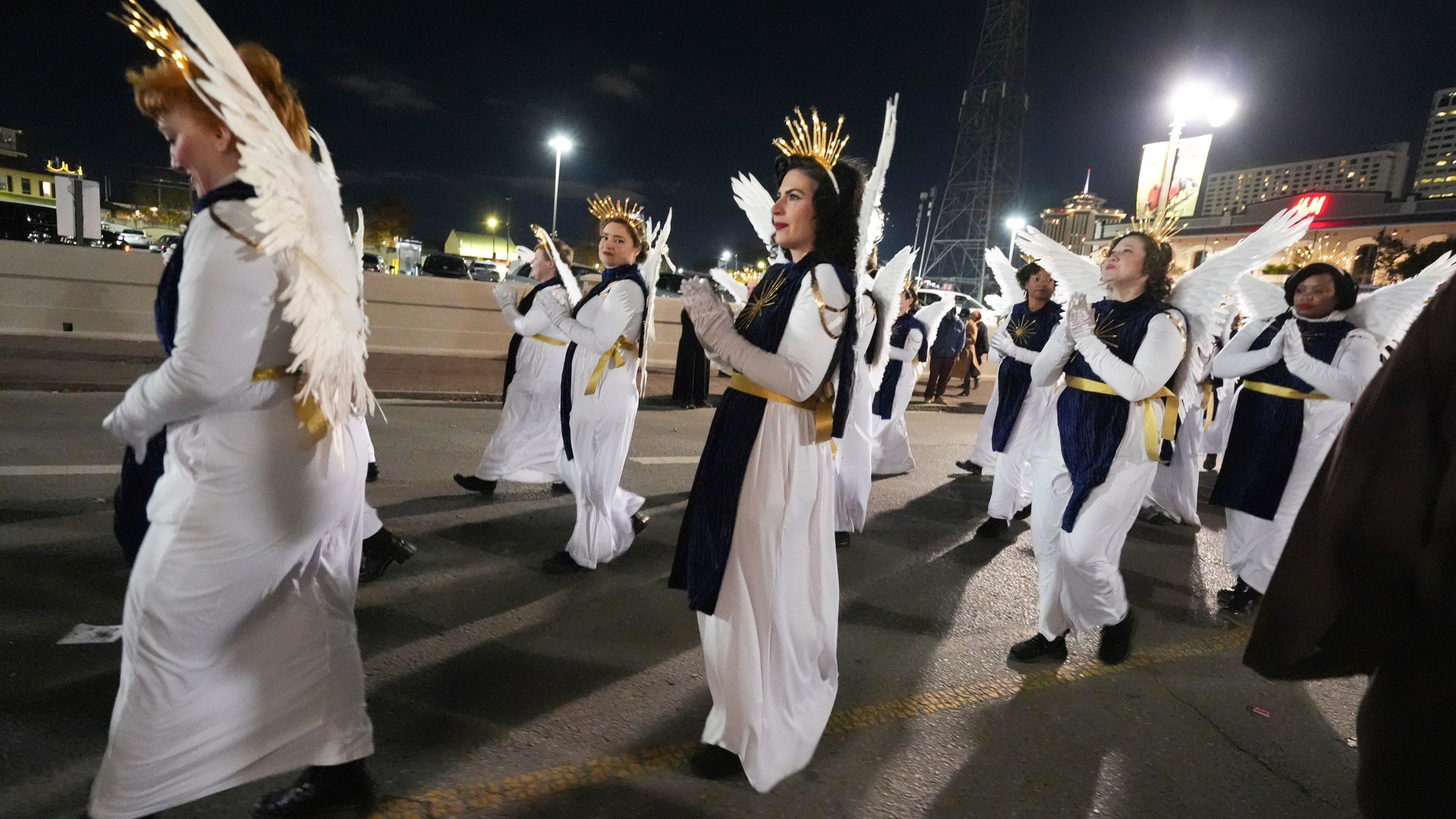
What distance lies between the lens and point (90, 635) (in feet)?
9.53

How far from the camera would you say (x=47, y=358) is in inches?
348

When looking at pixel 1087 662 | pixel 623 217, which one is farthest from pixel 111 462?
pixel 1087 662

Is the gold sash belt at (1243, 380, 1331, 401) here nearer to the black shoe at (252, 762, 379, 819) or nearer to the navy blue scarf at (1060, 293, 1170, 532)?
the navy blue scarf at (1060, 293, 1170, 532)

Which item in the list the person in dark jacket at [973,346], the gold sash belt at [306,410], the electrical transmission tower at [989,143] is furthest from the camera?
the electrical transmission tower at [989,143]

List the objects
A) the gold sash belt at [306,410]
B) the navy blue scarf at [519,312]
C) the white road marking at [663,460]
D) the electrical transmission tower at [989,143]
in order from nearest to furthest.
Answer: the gold sash belt at [306,410] → the navy blue scarf at [519,312] → the white road marking at [663,460] → the electrical transmission tower at [989,143]

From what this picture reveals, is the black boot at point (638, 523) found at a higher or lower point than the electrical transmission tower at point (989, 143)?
lower

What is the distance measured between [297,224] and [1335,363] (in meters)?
5.03

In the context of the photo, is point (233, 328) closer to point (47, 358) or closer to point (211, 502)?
point (211, 502)

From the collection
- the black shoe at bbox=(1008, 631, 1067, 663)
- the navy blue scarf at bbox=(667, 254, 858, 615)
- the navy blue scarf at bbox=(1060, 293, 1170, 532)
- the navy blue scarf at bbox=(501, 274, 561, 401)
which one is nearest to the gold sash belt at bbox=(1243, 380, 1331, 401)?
the navy blue scarf at bbox=(1060, 293, 1170, 532)

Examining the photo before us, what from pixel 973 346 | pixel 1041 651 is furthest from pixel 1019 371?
pixel 973 346

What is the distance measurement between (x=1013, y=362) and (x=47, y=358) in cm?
1080

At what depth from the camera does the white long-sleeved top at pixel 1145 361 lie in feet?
10.2

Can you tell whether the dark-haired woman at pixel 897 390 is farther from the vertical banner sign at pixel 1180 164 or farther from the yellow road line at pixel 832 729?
the vertical banner sign at pixel 1180 164

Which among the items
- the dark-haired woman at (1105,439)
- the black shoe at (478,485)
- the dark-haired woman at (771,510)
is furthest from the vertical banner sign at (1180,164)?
the dark-haired woman at (771,510)
